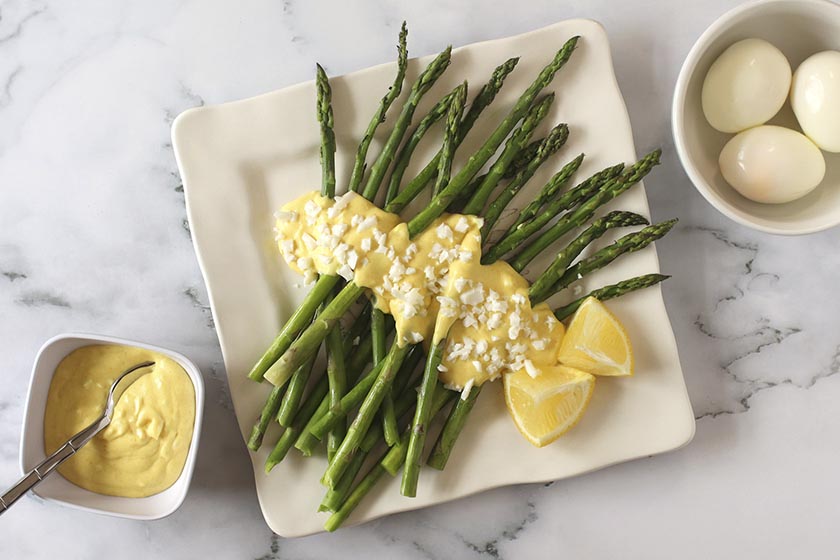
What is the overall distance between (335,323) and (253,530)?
0.56m

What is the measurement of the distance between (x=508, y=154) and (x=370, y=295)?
41cm

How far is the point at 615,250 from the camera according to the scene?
1563 mm

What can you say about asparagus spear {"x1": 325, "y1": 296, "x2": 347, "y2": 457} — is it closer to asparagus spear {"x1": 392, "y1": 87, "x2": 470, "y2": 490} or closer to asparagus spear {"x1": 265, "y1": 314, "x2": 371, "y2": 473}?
asparagus spear {"x1": 265, "y1": 314, "x2": 371, "y2": 473}

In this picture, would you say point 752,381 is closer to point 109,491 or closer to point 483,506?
point 483,506

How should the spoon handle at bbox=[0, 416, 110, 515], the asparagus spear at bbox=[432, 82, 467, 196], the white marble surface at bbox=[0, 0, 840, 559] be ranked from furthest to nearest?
the white marble surface at bbox=[0, 0, 840, 559] → the asparagus spear at bbox=[432, 82, 467, 196] → the spoon handle at bbox=[0, 416, 110, 515]

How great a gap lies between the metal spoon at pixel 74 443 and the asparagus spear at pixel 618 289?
0.86 m

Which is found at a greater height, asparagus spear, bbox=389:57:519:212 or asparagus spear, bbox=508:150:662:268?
asparagus spear, bbox=389:57:519:212

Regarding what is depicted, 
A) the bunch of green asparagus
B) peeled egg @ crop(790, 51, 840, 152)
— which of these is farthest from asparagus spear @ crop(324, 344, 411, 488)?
peeled egg @ crop(790, 51, 840, 152)

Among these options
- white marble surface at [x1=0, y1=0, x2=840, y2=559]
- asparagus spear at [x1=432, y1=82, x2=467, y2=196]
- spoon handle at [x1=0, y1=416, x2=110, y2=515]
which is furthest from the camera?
white marble surface at [x1=0, y1=0, x2=840, y2=559]

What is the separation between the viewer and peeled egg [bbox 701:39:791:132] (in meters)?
1.55

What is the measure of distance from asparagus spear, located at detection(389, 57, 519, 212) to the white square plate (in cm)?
4

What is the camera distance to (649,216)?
1.61 m

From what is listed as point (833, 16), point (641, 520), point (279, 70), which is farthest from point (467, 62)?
point (641, 520)

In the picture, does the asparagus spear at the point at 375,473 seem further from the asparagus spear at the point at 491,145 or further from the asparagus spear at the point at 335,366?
the asparagus spear at the point at 491,145
